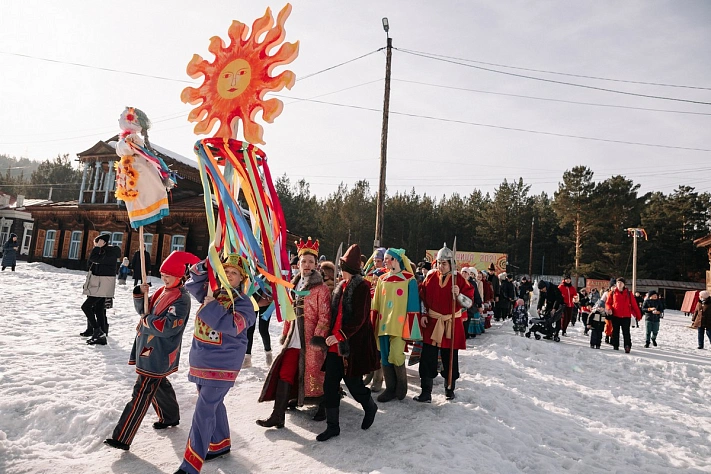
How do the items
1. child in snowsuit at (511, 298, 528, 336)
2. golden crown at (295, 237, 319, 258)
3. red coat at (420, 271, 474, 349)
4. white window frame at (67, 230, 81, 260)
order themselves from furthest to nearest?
white window frame at (67, 230, 81, 260) → child in snowsuit at (511, 298, 528, 336) → red coat at (420, 271, 474, 349) → golden crown at (295, 237, 319, 258)

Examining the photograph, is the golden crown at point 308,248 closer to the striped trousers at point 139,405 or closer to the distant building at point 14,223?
the striped trousers at point 139,405

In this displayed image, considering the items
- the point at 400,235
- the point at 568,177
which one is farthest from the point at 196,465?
the point at 400,235

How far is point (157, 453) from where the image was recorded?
12.4 ft

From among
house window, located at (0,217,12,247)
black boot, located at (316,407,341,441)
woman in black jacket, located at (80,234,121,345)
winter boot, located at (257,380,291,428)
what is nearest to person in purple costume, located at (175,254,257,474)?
winter boot, located at (257,380,291,428)

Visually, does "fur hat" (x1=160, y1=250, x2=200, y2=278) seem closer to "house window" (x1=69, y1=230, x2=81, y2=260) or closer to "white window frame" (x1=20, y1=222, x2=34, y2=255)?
"house window" (x1=69, y1=230, x2=81, y2=260)

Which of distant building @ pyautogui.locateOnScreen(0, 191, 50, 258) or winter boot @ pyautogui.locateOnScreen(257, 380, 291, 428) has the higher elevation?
distant building @ pyautogui.locateOnScreen(0, 191, 50, 258)

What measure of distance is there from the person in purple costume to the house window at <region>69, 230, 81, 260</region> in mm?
26389

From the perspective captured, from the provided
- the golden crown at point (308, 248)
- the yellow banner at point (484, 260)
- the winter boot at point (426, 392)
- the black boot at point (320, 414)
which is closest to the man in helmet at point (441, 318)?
the winter boot at point (426, 392)

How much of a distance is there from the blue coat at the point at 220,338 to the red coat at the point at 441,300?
9.13 feet

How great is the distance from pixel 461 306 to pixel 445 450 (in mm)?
2066

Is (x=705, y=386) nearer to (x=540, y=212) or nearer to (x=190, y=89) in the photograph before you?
(x=190, y=89)

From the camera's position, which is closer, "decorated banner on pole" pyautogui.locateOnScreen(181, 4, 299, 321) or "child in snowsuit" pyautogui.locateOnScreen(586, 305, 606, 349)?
"decorated banner on pole" pyautogui.locateOnScreen(181, 4, 299, 321)

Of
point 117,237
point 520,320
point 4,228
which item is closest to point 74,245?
point 117,237

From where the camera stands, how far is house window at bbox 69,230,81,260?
1001 inches
